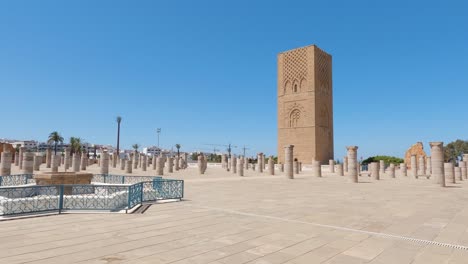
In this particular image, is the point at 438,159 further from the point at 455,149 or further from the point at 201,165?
the point at 455,149

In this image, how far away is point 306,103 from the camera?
44.1 meters

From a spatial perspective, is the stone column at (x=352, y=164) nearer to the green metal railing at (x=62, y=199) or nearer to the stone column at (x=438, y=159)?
the stone column at (x=438, y=159)

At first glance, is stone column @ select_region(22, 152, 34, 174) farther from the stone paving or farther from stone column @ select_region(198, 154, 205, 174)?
the stone paving

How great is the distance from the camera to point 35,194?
320 inches

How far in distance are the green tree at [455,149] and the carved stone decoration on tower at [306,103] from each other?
74.5 ft

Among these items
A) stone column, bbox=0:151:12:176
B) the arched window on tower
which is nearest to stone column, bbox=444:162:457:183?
stone column, bbox=0:151:12:176

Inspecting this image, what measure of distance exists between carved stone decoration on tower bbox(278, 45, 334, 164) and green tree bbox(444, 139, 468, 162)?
22.7m

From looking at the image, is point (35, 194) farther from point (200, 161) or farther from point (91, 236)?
point (200, 161)

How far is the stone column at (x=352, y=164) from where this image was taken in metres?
18.1

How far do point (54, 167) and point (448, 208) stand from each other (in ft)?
82.8

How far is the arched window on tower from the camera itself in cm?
4497

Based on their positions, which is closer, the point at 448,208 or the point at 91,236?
the point at 91,236

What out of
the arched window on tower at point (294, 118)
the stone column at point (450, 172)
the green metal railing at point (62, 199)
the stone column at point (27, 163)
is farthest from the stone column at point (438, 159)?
the arched window on tower at point (294, 118)

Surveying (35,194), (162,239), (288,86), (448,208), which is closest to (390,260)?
(162,239)
